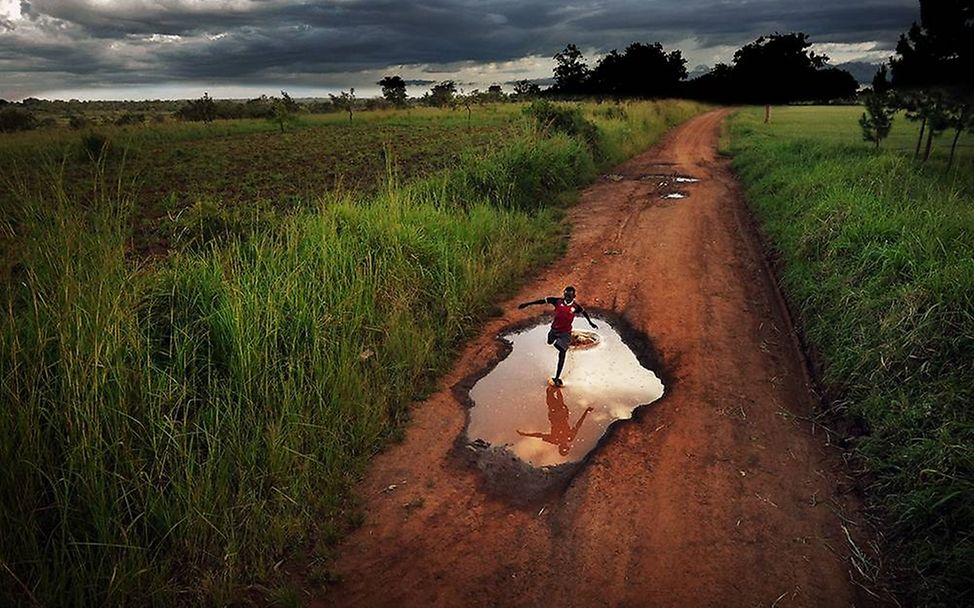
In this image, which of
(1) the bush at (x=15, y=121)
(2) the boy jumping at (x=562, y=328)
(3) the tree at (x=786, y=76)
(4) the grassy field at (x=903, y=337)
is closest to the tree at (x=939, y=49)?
(4) the grassy field at (x=903, y=337)

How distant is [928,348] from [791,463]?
166cm

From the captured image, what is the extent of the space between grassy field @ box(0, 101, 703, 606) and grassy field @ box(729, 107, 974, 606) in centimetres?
379

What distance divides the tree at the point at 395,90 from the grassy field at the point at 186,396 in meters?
45.4

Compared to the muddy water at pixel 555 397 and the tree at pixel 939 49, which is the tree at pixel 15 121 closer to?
the muddy water at pixel 555 397

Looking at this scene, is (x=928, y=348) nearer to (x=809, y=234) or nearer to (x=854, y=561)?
(x=854, y=561)

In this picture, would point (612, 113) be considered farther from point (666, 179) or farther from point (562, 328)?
point (562, 328)

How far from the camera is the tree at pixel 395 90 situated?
4870 cm

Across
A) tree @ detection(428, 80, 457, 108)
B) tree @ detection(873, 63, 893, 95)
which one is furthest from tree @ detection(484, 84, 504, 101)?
tree @ detection(873, 63, 893, 95)

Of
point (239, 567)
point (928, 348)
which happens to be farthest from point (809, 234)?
point (239, 567)

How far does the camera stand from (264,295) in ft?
16.1

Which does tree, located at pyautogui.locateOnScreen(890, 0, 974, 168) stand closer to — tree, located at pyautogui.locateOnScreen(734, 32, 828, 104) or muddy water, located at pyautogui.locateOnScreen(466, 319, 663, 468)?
muddy water, located at pyautogui.locateOnScreen(466, 319, 663, 468)

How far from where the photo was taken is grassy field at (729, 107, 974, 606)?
3.48m

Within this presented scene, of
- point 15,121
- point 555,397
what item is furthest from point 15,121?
point 555,397

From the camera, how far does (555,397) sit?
5.46m
